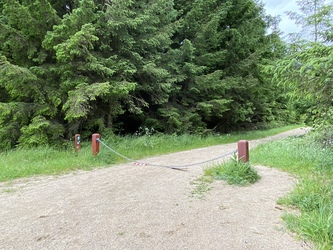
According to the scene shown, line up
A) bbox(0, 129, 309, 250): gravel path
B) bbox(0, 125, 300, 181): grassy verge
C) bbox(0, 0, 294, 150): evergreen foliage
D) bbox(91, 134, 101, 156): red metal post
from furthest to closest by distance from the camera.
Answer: bbox(0, 0, 294, 150): evergreen foliage < bbox(91, 134, 101, 156): red metal post < bbox(0, 125, 300, 181): grassy verge < bbox(0, 129, 309, 250): gravel path

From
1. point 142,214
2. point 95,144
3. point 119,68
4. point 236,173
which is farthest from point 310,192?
point 119,68

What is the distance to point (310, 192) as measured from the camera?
325 centimetres

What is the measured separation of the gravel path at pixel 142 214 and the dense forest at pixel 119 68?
242cm

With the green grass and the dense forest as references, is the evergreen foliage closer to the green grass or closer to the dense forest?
the dense forest

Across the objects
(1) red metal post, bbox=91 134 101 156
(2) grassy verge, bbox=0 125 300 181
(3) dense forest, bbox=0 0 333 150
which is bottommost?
(2) grassy verge, bbox=0 125 300 181

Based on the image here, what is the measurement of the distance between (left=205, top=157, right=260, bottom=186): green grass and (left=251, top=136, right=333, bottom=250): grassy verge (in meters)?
0.78

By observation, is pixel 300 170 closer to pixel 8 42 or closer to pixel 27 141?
pixel 27 141

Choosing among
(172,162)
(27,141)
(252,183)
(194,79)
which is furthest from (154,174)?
(194,79)

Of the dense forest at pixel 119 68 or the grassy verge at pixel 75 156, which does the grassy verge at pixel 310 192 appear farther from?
the grassy verge at pixel 75 156

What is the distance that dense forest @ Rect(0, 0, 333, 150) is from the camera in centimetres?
636

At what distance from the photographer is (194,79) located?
34.7 ft

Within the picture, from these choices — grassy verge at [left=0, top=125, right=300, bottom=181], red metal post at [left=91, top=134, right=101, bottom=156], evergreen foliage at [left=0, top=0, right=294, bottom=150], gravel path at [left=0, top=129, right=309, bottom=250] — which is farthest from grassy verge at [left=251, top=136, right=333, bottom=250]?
evergreen foliage at [left=0, top=0, right=294, bottom=150]

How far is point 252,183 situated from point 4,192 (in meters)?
4.31

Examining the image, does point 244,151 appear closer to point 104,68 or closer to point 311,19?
point 104,68
